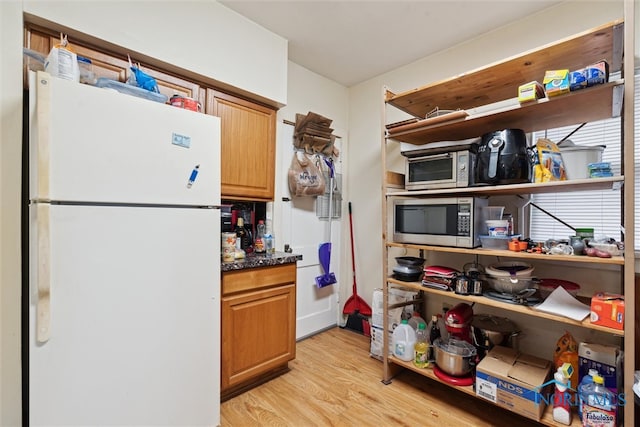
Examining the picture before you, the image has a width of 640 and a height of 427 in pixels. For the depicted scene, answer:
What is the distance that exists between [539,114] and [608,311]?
1042 millimetres

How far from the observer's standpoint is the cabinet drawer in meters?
1.74

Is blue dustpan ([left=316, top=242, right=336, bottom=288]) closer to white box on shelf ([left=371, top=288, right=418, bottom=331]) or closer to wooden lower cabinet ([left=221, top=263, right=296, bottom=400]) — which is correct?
white box on shelf ([left=371, top=288, right=418, bottom=331])

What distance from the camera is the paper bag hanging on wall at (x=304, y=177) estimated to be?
2.55 meters

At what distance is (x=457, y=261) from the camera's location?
2254 millimetres

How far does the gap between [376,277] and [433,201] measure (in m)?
1.21

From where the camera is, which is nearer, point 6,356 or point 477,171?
point 6,356

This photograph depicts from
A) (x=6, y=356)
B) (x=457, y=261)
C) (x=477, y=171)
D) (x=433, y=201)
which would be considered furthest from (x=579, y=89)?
(x=6, y=356)

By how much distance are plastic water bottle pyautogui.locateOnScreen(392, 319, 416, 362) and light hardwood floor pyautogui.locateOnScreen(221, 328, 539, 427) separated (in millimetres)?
201

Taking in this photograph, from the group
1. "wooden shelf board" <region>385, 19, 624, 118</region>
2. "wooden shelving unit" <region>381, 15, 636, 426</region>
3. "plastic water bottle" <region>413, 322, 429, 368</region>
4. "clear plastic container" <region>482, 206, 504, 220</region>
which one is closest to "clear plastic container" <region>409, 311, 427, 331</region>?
"plastic water bottle" <region>413, 322, 429, 368</region>

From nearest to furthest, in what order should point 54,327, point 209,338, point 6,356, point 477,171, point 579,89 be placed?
point 54,327, point 6,356, point 579,89, point 209,338, point 477,171

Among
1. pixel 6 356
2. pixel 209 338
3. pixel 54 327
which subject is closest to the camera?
pixel 54 327

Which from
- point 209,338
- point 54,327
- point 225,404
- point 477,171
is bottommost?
point 225,404

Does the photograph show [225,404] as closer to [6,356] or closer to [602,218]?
[6,356]

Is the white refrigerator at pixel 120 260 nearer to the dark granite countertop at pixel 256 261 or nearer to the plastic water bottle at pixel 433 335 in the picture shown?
the dark granite countertop at pixel 256 261
